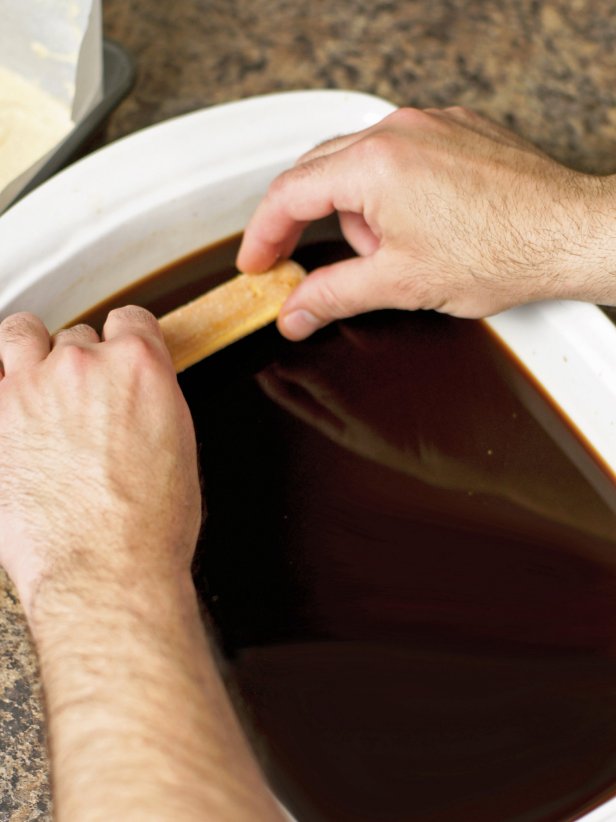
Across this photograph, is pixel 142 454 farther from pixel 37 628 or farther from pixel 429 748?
pixel 429 748

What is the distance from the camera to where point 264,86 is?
3.23 ft

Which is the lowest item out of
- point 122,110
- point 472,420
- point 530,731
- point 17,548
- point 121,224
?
point 530,731

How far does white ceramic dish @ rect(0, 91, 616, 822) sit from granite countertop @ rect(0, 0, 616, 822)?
0.56ft

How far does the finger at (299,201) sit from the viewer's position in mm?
722

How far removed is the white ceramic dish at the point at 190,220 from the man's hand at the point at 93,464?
0.12m

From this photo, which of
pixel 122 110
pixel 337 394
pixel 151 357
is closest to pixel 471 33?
pixel 122 110

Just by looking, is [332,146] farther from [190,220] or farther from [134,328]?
[134,328]

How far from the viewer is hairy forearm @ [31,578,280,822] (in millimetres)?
495

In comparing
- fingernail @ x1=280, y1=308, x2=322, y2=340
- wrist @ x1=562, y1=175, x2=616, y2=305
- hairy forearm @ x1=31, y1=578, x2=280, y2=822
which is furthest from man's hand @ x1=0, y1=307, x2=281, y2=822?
wrist @ x1=562, y1=175, x2=616, y2=305

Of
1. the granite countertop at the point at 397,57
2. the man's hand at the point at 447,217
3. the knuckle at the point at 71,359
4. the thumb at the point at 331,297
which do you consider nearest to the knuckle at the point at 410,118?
the man's hand at the point at 447,217

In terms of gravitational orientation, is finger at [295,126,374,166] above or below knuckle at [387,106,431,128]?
above

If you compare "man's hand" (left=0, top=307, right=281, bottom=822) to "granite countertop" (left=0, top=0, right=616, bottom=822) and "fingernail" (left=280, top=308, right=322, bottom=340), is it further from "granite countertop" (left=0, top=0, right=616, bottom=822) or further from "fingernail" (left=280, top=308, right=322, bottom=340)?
"granite countertop" (left=0, top=0, right=616, bottom=822)

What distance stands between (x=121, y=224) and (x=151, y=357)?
0.61 feet

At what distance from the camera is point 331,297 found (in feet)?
2.50
